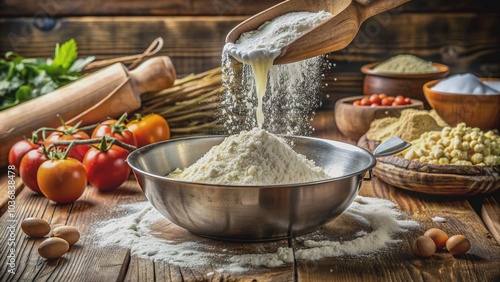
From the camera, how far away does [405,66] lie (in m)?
3.61

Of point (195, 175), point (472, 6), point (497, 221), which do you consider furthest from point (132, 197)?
point (472, 6)

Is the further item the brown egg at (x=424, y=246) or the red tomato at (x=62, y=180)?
the red tomato at (x=62, y=180)

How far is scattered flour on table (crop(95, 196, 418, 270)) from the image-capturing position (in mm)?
1828

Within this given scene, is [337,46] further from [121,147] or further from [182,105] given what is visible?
[182,105]

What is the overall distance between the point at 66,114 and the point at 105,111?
17cm

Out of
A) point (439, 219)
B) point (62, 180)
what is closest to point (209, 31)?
point (62, 180)

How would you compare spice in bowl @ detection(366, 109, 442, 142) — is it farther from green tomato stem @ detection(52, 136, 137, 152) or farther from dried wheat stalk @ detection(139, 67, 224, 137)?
green tomato stem @ detection(52, 136, 137, 152)

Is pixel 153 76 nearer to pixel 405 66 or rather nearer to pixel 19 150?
pixel 19 150

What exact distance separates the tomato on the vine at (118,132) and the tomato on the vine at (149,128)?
11cm

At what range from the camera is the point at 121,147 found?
2652 mm

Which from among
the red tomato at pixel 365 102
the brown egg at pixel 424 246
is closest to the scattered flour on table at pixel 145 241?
the brown egg at pixel 424 246

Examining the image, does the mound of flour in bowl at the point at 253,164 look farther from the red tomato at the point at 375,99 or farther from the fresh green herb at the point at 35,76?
the fresh green herb at the point at 35,76

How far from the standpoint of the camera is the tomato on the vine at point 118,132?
109 inches

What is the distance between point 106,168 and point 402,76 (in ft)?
5.47
